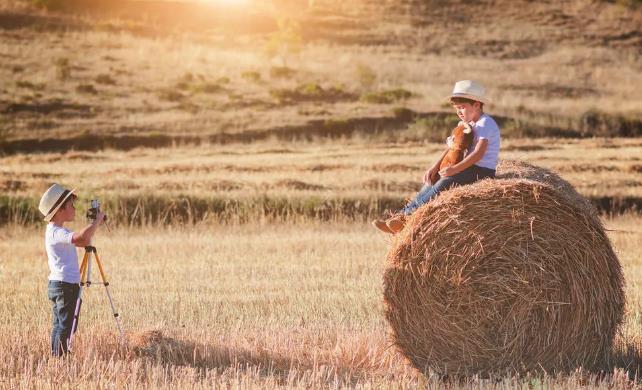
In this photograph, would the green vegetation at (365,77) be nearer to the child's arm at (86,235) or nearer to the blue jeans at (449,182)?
the blue jeans at (449,182)

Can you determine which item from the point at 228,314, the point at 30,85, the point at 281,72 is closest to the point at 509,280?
the point at 228,314

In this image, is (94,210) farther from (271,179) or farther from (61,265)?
(271,179)

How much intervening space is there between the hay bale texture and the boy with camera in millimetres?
2604

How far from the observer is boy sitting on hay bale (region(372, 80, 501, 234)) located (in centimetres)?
860

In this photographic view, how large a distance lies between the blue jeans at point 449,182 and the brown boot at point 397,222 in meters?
0.06

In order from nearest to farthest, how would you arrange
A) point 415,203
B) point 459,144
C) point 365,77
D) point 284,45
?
1. point 415,203
2. point 459,144
3. point 365,77
4. point 284,45

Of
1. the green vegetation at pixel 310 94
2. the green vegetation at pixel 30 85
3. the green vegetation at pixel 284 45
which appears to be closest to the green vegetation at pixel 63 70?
the green vegetation at pixel 30 85

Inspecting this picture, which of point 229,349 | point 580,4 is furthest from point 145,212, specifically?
point 580,4

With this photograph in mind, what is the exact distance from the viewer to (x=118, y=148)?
38.0 m

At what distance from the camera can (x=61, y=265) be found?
26.9 ft

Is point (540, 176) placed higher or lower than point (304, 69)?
higher

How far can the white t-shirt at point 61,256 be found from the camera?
818cm

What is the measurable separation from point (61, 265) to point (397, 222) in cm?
275

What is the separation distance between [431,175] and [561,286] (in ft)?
5.05
